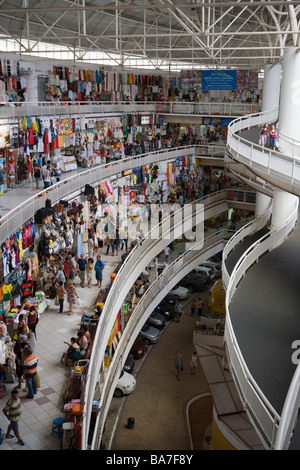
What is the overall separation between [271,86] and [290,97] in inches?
428

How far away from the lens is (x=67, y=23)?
2894cm

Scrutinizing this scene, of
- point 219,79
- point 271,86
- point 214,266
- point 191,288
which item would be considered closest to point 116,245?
point 191,288

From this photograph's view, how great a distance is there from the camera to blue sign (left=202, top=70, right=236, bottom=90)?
95.2ft

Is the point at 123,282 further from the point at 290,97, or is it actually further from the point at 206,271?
the point at 206,271

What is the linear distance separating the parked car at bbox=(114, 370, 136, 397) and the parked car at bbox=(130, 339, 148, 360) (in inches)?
102

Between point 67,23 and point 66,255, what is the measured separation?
18111 millimetres

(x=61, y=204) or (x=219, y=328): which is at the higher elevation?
(x=61, y=204)

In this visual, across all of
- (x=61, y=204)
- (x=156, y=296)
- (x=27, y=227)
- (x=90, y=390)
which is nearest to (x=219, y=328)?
(x=156, y=296)

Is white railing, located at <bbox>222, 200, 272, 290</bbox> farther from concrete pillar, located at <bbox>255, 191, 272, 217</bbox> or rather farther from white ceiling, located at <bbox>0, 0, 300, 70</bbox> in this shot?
white ceiling, located at <bbox>0, 0, 300, 70</bbox>

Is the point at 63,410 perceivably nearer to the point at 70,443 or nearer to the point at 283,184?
the point at 70,443

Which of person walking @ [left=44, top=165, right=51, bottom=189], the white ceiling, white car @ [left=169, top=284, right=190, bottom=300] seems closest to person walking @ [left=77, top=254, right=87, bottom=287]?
person walking @ [left=44, top=165, right=51, bottom=189]

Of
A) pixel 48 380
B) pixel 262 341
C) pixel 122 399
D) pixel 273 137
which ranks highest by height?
pixel 273 137

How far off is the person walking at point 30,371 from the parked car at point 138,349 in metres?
13.0

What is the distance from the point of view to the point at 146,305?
69.3ft
